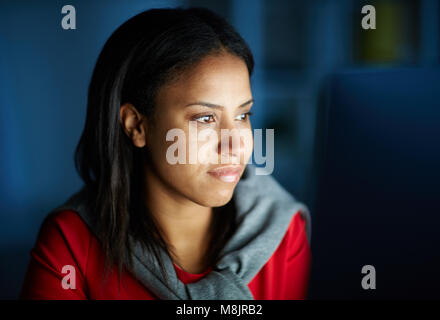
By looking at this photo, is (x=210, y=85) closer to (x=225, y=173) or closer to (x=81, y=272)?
(x=225, y=173)

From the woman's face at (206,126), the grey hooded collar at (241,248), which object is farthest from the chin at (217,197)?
the grey hooded collar at (241,248)

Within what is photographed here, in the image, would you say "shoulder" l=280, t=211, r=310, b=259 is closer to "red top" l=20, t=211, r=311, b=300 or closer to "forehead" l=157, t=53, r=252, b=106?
"red top" l=20, t=211, r=311, b=300

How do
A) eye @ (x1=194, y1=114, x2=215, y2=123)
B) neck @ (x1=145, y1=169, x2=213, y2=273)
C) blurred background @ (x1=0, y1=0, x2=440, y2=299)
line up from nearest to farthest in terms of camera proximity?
eye @ (x1=194, y1=114, x2=215, y2=123) → neck @ (x1=145, y1=169, x2=213, y2=273) → blurred background @ (x1=0, y1=0, x2=440, y2=299)

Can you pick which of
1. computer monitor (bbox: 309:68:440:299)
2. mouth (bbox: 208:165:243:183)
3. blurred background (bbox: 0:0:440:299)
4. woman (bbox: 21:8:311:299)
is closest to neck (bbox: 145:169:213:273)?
woman (bbox: 21:8:311:299)

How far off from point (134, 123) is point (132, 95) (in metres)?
0.05

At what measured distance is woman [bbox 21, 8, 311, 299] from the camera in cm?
73

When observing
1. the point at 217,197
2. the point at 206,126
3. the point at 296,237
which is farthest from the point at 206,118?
the point at 296,237

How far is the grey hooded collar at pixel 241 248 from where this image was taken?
2.48ft

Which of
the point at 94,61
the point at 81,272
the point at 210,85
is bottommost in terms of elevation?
the point at 81,272

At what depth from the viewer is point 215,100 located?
0.71 meters

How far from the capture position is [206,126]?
71cm

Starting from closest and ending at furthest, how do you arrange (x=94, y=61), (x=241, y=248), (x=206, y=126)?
(x=206, y=126) → (x=241, y=248) → (x=94, y=61)

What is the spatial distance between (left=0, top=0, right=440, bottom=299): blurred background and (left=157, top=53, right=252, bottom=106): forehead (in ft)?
3.09
